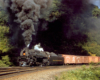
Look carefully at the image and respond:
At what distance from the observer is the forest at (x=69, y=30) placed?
94.5ft

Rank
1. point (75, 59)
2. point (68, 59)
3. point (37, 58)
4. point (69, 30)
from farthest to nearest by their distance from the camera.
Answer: point (69, 30) → point (75, 59) → point (68, 59) → point (37, 58)

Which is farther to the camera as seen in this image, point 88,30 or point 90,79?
point 88,30

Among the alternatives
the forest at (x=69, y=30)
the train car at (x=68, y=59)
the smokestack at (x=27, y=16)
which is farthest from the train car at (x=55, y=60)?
the forest at (x=69, y=30)

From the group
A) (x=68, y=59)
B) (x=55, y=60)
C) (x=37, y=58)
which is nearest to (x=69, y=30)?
(x=68, y=59)

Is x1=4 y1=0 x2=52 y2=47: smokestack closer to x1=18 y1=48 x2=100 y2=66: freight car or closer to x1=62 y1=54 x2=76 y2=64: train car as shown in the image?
x1=18 y1=48 x2=100 y2=66: freight car

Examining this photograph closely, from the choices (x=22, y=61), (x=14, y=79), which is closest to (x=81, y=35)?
(x=22, y=61)

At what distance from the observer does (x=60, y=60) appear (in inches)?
749

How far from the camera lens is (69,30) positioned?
101 ft

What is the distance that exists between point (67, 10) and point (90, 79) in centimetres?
2254

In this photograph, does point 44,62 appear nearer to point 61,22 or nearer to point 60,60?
point 60,60

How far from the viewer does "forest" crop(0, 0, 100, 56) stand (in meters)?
28.8

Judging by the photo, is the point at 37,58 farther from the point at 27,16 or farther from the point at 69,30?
the point at 69,30

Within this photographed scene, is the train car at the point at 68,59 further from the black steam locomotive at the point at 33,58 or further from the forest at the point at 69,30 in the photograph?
the forest at the point at 69,30

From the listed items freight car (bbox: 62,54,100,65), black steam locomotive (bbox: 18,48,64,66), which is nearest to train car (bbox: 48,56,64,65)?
black steam locomotive (bbox: 18,48,64,66)
